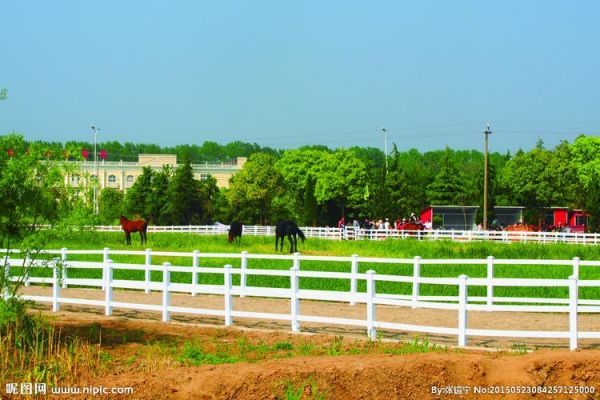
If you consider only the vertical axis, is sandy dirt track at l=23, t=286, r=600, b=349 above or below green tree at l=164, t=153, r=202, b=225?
below

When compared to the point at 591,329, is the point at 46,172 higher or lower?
higher

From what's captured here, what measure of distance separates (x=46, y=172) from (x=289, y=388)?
6.87 metres

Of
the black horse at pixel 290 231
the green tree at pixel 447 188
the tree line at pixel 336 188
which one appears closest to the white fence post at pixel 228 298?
the black horse at pixel 290 231

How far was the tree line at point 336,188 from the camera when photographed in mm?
99062

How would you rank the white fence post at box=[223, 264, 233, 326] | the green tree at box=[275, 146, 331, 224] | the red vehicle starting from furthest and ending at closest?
the green tree at box=[275, 146, 331, 224]
the red vehicle
the white fence post at box=[223, 264, 233, 326]

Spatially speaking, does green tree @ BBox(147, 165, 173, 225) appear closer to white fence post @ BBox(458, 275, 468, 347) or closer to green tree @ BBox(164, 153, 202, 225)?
green tree @ BBox(164, 153, 202, 225)

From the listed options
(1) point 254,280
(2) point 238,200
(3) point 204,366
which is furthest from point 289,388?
(2) point 238,200

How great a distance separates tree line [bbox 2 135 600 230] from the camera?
99.1 metres

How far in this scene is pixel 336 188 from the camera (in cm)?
10106

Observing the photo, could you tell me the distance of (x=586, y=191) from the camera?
81.6 m

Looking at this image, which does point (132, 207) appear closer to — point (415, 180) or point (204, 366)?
point (415, 180)

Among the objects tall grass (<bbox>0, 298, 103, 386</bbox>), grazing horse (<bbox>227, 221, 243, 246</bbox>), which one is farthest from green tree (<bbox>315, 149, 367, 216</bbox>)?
tall grass (<bbox>0, 298, 103, 386</bbox>)

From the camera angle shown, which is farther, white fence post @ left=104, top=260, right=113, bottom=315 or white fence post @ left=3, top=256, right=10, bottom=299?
white fence post @ left=104, top=260, right=113, bottom=315

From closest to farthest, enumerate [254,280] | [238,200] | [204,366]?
[204,366]
[254,280]
[238,200]
